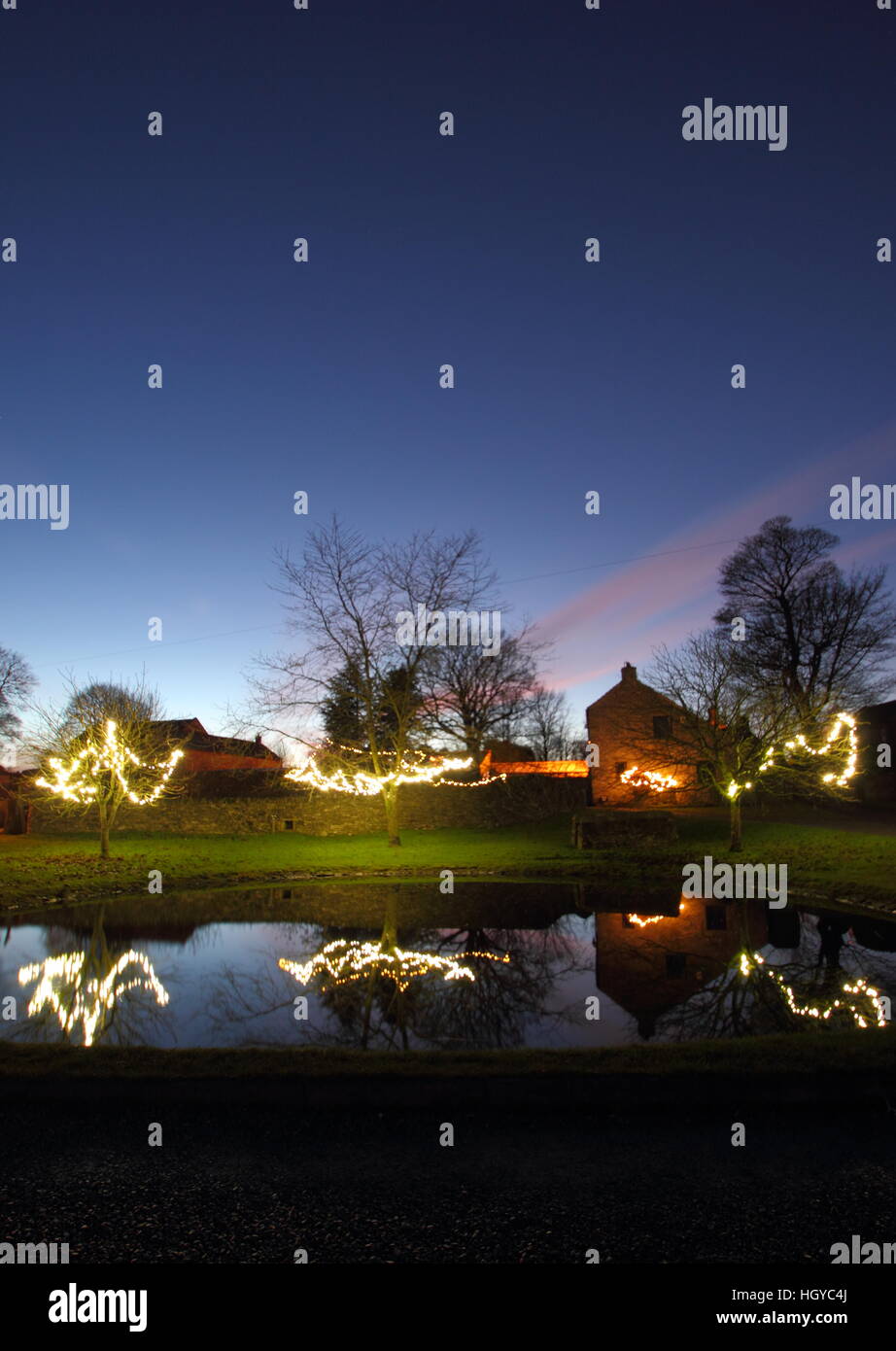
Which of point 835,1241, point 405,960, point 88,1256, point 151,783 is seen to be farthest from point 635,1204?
point 151,783

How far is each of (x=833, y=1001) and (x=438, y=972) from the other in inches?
203

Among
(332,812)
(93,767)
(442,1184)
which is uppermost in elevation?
(93,767)

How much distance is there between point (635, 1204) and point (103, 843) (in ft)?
78.4

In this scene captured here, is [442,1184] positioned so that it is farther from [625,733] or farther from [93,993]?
[625,733]

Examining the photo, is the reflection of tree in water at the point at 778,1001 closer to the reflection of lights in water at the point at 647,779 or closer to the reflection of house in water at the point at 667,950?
the reflection of house in water at the point at 667,950

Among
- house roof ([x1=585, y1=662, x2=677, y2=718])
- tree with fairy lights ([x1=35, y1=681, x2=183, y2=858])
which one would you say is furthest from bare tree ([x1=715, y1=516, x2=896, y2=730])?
tree with fairy lights ([x1=35, y1=681, x2=183, y2=858])

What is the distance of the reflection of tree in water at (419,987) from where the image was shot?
8.39 metres

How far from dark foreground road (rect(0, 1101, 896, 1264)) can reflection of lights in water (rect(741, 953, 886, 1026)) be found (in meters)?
2.83

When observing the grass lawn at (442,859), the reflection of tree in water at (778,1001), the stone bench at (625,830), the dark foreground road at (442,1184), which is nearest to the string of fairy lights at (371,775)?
the grass lawn at (442,859)

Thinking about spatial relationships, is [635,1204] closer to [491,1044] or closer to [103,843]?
[491,1044]

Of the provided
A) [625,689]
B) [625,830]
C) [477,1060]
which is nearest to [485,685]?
[625,689]

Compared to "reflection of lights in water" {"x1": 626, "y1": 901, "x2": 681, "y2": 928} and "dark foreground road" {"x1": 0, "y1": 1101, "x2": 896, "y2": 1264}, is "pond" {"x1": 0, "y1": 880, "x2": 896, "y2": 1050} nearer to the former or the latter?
"reflection of lights in water" {"x1": 626, "y1": 901, "x2": 681, "y2": 928}

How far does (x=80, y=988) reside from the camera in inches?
412

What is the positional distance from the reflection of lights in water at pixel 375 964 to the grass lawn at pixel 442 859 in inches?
331
